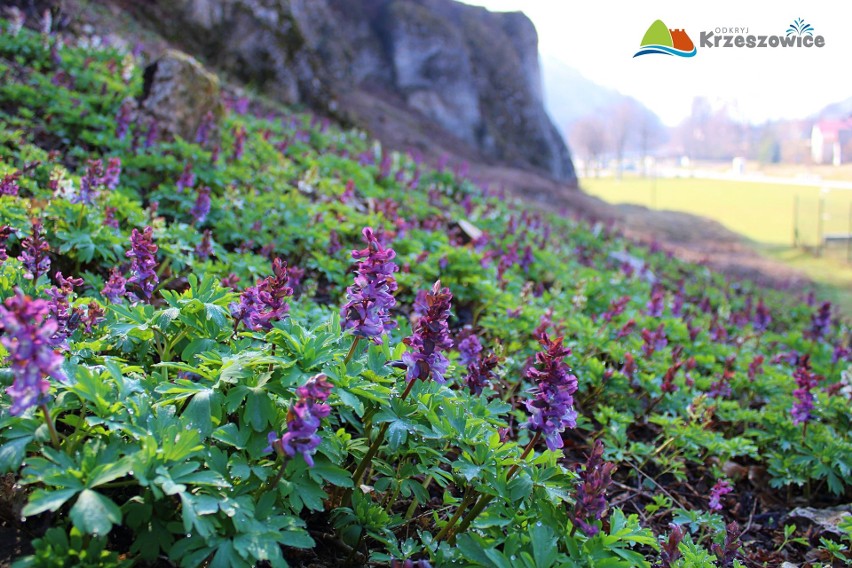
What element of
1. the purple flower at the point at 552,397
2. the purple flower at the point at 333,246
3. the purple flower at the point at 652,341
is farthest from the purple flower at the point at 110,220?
the purple flower at the point at 652,341

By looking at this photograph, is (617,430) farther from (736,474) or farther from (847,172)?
(847,172)

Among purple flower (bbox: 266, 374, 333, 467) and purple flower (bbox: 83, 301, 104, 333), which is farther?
purple flower (bbox: 83, 301, 104, 333)

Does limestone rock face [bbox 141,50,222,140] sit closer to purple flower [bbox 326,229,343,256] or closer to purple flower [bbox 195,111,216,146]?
purple flower [bbox 195,111,216,146]

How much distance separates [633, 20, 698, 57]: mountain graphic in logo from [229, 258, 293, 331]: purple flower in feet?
40.7

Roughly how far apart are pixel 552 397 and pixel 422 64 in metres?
35.2

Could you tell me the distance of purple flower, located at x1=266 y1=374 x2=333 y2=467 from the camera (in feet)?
6.77

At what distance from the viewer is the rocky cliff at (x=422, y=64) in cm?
1867

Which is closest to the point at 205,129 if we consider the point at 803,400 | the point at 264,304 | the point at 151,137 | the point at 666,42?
the point at 151,137

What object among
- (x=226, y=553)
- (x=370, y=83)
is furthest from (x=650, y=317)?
(x=370, y=83)

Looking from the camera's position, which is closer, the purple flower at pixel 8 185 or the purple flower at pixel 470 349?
the purple flower at pixel 470 349

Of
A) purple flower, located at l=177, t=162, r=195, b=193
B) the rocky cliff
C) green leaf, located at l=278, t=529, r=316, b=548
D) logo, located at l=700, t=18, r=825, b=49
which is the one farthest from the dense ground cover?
the rocky cliff

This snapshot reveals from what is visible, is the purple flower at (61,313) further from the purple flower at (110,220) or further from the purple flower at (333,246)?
the purple flower at (333,246)

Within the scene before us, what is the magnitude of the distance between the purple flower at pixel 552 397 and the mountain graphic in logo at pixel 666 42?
12256 millimetres

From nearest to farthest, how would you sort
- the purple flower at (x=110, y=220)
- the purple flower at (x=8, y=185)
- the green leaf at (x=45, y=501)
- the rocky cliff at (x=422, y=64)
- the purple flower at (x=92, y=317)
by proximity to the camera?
the green leaf at (x=45, y=501), the purple flower at (x=92, y=317), the purple flower at (x=8, y=185), the purple flower at (x=110, y=220), the rocky cliff at (x=422, y=64)
